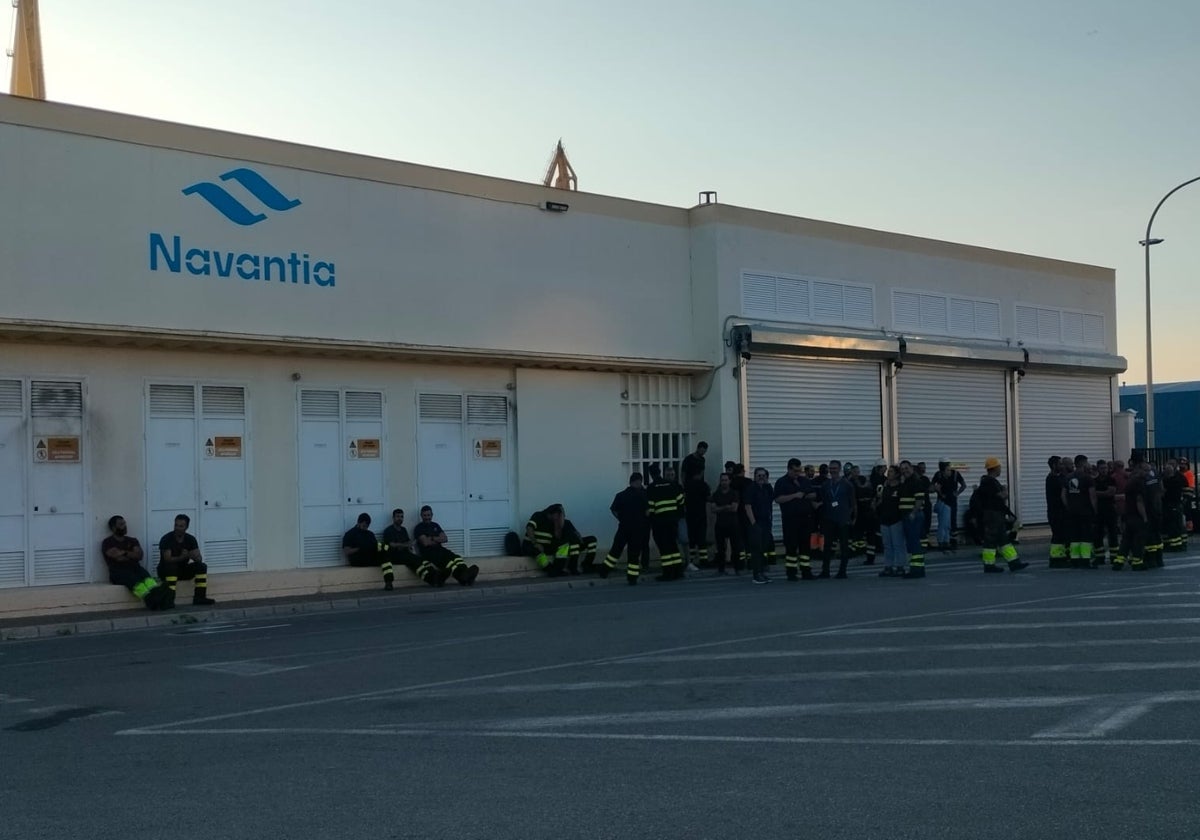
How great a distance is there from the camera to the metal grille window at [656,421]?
1050 inches

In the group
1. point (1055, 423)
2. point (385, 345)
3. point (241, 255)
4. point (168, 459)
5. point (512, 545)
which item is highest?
point (241, 255)

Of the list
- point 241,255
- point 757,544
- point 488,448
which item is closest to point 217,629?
point 241,255

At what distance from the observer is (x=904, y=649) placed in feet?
40.5

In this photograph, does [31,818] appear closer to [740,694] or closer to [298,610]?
[740,694]

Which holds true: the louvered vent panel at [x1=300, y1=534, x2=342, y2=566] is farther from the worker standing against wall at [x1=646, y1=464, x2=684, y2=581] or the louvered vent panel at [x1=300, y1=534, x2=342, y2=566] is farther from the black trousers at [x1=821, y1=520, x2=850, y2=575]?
the black trousers at [x1=821, y1=520, x2=850, y2=575]

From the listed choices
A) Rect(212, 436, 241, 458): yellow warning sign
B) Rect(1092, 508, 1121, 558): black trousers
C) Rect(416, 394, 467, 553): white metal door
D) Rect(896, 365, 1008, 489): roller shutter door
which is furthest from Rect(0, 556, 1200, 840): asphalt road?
Rect(896, 365, 1008, 489): roller shutter door

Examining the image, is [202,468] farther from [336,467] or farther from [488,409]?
[488,409]

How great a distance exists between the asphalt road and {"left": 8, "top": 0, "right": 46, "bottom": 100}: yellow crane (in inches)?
438

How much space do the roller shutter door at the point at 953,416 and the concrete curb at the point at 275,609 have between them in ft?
35.4

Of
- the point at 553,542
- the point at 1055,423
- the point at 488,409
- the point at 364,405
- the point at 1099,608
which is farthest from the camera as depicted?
the point at 1055,423

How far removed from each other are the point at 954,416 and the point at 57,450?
2149 centimetres

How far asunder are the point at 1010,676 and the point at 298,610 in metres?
11.7

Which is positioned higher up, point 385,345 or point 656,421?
point 385,345

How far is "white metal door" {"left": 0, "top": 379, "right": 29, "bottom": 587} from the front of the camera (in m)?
18.5
